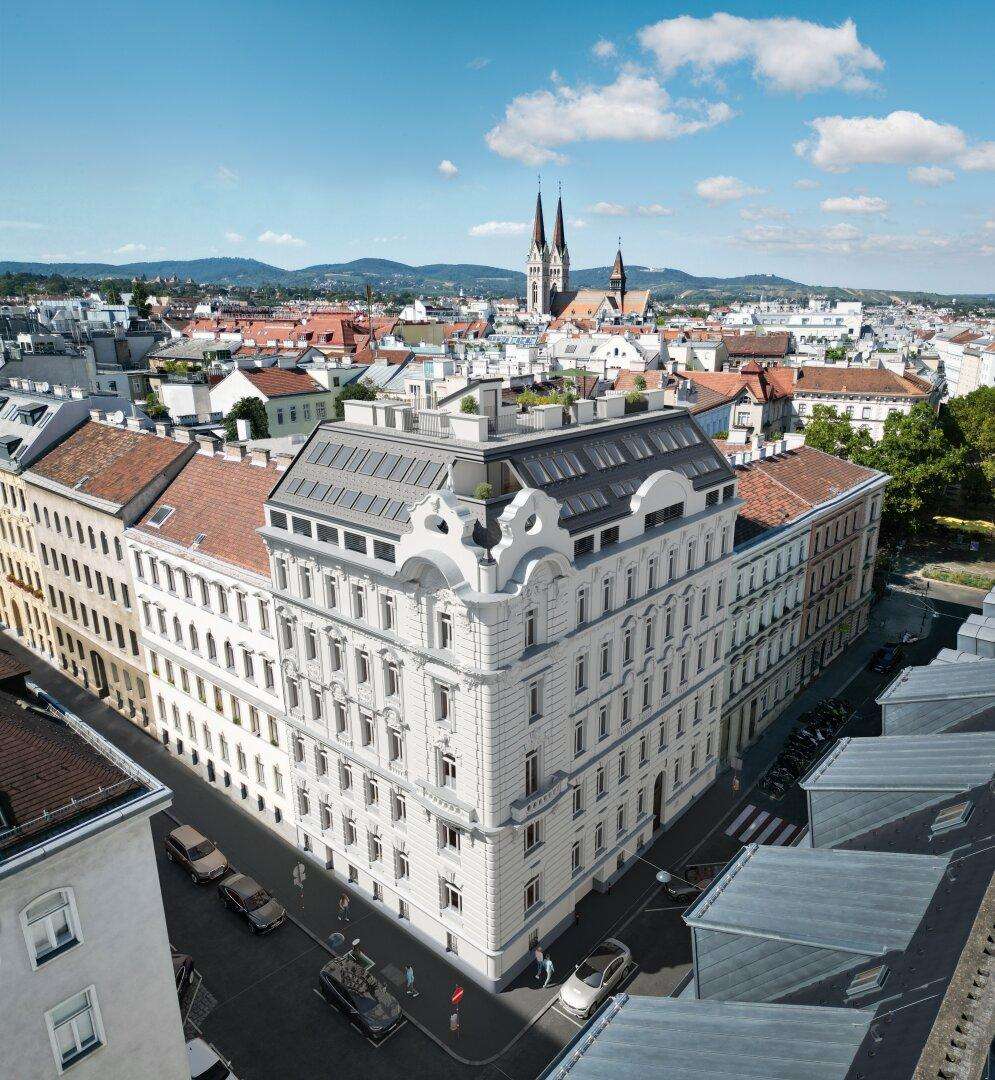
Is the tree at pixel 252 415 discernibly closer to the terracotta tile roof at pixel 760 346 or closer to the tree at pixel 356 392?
the tree at pixel 356 392

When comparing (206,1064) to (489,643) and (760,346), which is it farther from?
(760,346)

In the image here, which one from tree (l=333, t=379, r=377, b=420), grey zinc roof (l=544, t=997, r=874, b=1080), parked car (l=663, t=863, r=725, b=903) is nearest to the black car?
parked car (l=663, t=863, r=725, b=903)

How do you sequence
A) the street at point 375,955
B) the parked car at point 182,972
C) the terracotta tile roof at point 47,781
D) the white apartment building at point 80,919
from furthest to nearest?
the parked car at point 182,972, the street at point 375,955, the terracotta tile roof at point 47,781, the white apartment building at point 80,919

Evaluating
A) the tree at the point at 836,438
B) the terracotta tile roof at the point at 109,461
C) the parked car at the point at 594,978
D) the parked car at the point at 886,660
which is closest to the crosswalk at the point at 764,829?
the parked car at the point at 594,978

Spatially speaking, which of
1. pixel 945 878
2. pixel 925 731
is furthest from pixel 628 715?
pixel 945 878

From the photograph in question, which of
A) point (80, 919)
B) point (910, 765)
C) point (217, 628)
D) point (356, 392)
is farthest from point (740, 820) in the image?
point (356, 392)

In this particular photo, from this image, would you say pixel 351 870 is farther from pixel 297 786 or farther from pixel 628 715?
pixel 628 715
